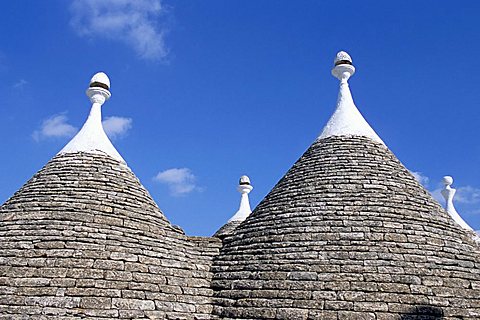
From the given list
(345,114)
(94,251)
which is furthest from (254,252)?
(345,114)

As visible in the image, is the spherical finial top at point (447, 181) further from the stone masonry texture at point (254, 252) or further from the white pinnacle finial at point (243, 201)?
the stone masonry texture at point (254, 252)

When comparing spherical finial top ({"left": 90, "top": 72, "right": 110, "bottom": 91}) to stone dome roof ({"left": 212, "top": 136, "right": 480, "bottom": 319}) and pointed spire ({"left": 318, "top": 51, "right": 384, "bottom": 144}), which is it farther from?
pointed spire ({"left": 318, "top": 51, "right": 384, "bottom": 144})

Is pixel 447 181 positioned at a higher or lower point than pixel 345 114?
higher

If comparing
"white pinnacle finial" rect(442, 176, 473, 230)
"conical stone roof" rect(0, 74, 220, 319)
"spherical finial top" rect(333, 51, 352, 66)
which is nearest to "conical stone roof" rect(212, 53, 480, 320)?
"conical stone roof" rect(0, 74, 220, 319)

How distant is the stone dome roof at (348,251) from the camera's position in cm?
665

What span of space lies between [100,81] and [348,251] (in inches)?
216

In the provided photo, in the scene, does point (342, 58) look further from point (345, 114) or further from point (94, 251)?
point (94, 251)

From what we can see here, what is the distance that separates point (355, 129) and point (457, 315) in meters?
3.80

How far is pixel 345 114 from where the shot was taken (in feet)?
31.6

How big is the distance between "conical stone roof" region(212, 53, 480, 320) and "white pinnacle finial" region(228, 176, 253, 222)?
6594 millimetres

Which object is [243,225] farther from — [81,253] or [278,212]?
[81,253]

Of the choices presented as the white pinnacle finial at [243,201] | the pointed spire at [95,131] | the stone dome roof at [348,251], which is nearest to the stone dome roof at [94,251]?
the pointed spire at [95,131]

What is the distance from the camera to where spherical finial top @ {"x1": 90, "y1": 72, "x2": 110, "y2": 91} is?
9641 mm

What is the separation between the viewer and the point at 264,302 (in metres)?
6.98
